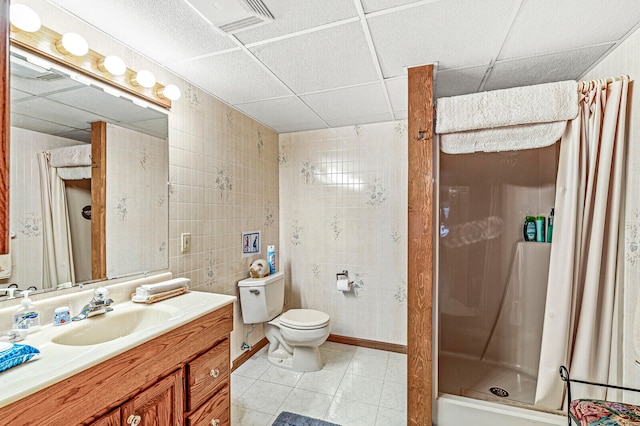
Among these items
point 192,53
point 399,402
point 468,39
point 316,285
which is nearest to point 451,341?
point 399,402

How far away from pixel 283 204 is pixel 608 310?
2487 millimetres

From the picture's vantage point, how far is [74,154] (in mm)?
1297

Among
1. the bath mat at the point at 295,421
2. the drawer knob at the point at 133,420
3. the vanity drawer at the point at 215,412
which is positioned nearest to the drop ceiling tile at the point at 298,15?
the drawer knob at the point at 133,420

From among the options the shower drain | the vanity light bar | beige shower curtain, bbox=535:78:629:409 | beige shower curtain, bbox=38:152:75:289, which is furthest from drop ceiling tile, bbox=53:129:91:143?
the shower drain

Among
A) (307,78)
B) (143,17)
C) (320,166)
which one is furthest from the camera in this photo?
(320,166)

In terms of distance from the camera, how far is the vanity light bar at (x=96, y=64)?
1147mm

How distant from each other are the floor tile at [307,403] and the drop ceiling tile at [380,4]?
86.9 inches

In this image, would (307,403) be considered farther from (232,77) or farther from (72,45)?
(72,45)

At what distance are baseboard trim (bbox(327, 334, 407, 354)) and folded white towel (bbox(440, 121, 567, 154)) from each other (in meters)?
1.85

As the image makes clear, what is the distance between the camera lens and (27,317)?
41.8 inches

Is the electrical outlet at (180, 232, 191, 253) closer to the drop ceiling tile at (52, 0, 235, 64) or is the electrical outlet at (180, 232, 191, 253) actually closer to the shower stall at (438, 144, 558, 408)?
the drop ceiling tile at (52, 0, 235, 64)

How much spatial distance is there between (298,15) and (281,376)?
2.35 meters

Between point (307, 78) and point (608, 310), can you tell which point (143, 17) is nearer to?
point (307, 78)

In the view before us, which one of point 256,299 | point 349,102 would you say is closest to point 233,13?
point 349,102
